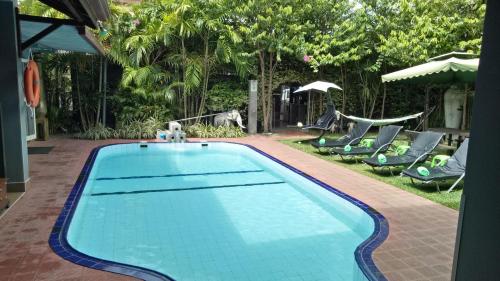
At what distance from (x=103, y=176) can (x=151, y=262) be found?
13.1 ft

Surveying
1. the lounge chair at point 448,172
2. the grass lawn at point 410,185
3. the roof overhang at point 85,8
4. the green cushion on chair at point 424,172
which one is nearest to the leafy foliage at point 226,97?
the grass lawn at point 410,185

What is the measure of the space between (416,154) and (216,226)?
14.7 ft

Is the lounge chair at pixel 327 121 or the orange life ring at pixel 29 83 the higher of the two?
the orange life ring at pixel 29 83

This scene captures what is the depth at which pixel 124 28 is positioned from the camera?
36.4 feet

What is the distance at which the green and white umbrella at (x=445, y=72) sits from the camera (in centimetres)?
738

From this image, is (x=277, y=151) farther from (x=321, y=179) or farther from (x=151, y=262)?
(x=151, y=262)

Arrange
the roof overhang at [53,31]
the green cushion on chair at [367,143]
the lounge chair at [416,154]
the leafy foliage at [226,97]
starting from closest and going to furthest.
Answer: the roof overhang at [53,31], the lounge chair at [416,154], the green cushion on chair at [367,143], the leafy foliage at [226,97]

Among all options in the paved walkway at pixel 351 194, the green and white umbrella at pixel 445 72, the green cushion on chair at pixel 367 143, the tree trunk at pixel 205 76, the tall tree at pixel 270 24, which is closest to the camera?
the paved walkway at pixel 351 194

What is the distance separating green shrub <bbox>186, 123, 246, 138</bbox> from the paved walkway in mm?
4712

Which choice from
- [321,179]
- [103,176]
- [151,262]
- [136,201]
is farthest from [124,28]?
[151,262]

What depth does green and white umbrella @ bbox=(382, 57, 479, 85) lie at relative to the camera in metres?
7.38

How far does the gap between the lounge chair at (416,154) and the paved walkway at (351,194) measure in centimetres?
43

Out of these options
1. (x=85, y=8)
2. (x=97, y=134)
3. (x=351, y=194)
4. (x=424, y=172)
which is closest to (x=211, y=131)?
(x=97, y=134)

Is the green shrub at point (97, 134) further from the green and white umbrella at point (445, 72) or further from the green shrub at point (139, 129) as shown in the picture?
the green and white umbrella at point (445, 72)
